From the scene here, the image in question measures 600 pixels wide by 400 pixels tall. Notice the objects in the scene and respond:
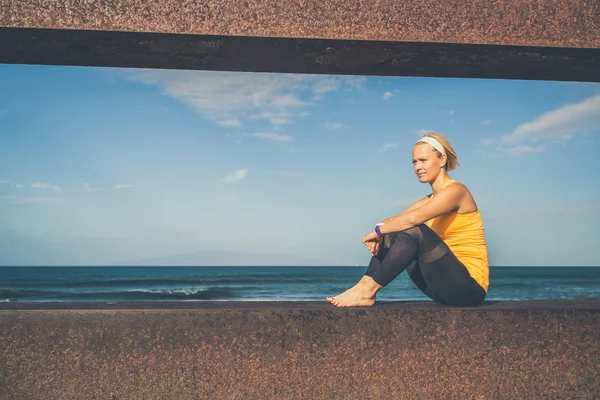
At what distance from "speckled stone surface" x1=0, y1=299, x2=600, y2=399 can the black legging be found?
24 cm

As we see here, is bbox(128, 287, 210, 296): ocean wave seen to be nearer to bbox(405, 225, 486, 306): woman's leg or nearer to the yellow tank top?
the yellow tank top

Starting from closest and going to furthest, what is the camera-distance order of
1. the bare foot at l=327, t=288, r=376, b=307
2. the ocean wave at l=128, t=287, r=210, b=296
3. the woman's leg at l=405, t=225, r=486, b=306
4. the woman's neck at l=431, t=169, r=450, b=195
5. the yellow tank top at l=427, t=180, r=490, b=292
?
the bare foot at l=327, t=288, r=376, b=307, the woman's leg at l=405, t=225, r=486, b=306, the yellow tank top at l=427, t=180, r=490, b=292, the woman's neck at l=431, t=169, r=450, b=195, the ocean wave at l=128, t=287, r=210, b=296

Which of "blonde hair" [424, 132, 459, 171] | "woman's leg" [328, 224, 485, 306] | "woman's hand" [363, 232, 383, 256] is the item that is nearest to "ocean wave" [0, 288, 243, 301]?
"woman's hand" [363, 232, 383, 256]

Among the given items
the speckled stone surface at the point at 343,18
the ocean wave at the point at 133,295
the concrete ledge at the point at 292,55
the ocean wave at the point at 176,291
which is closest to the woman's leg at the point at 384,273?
the concrete ledge at the point at 292,55

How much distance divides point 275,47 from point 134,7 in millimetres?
620

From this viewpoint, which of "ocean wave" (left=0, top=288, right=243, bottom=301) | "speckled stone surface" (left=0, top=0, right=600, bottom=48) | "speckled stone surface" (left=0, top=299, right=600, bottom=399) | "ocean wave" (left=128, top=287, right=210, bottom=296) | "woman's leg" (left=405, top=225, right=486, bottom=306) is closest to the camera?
"speckled stone surface" (left=0, top=0, right=600, bottom=48)

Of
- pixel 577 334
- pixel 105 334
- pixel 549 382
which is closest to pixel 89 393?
pixel 105 334

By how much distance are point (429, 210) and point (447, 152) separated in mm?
460

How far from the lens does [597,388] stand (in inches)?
94.6

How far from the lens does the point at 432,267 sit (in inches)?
104

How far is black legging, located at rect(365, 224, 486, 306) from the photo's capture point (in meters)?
2.54

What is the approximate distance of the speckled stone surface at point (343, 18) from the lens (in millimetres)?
2133

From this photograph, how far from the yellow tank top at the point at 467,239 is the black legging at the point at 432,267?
13 centimetres

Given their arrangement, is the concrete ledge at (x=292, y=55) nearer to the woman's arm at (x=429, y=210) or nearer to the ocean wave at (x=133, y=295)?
the woman's arm at (x=429, y=210)
